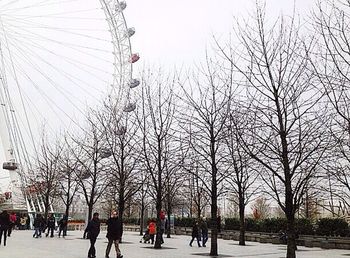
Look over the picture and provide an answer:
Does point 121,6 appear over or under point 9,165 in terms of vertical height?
over

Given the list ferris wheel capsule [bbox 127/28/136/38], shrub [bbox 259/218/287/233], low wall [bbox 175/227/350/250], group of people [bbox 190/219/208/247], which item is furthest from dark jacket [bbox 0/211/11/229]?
ferris wheel capsule [bbox 127/28/136/38]

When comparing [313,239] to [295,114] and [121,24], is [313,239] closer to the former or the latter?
[295,114]

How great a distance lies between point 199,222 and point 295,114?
1213 centimetres

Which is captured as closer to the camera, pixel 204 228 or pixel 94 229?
pixel 94 229

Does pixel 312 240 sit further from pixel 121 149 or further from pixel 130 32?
pixel 130 32

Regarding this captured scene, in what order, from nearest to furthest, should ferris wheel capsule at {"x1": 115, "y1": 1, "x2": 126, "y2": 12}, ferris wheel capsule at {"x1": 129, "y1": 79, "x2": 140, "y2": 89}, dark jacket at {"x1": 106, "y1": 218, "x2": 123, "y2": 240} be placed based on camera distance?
dark jacket at {"x1": 106, "y1": 218, "x2": 123, "y2": 240} < ferris wheel capsule at {"x1": 129, "y1": 79, "x2": 140, "y2": 89} < ferris wheel capsule at {"x1": 115, "y1": 1, "x2": 126, "y2": 12}

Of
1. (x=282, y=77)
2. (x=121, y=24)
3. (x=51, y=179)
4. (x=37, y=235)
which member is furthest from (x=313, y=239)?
(x=121, y=24)

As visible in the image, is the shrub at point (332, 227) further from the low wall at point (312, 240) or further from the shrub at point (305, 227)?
the low wall at point (312, 240)

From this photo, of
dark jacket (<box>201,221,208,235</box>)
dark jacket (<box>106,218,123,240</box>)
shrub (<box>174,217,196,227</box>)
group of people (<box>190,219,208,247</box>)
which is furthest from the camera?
shrub (<box>174,217,196,227</box>)

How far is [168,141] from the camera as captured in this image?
77.6 ft

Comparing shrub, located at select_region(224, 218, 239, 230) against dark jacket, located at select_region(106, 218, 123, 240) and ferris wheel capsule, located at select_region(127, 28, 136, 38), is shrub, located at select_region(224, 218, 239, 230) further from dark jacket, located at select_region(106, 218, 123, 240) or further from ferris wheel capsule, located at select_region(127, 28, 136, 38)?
dark jacket, located at select_region(106, 218, 123, 240)

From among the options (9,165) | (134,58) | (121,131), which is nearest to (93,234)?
(121,131)

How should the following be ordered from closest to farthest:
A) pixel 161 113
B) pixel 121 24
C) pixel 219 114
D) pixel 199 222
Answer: pixel 219 114
pixel 161 113
pixel 199 222
pixel 121 24

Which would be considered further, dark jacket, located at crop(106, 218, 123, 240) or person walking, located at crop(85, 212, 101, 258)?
person walking, located at crop(85, 212, 101, 258)
